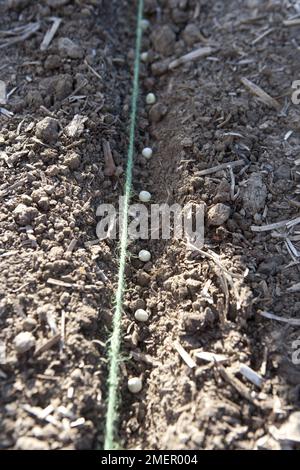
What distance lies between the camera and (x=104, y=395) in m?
2.26

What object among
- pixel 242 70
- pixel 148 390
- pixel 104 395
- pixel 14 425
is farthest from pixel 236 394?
pixel 242 70

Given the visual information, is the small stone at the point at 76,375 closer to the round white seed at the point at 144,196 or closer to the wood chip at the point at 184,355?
the wood chip at the point at 184,355

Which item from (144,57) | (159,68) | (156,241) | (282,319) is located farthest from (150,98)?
(282,319)

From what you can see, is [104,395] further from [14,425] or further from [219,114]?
[219,114]

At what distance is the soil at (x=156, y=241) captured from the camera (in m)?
2.17

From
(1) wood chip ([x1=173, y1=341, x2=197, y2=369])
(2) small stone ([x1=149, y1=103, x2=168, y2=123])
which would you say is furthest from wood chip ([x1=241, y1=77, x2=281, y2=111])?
(1) wood chip ([x1=173, y1=341, x2=197, y2=369])

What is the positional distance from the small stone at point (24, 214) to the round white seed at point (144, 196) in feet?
2.04

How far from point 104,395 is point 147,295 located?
58 centimetres

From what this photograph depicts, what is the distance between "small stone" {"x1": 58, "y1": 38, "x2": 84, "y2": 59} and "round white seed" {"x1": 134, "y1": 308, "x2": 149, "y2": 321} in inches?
66.6

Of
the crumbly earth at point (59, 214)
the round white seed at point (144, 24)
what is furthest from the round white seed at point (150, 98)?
the round white seed at point (144, 24)

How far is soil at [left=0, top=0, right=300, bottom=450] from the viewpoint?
2.17m

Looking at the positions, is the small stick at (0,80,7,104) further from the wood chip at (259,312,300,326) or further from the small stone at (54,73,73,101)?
the wood chip at (259,312,300,326)

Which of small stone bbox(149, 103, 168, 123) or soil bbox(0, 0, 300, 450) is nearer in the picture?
soil bbox(0, 0, 300, 450)

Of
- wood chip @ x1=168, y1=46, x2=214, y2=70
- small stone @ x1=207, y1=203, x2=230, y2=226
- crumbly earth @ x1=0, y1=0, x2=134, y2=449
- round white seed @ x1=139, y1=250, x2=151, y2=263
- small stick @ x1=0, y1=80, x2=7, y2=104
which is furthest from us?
wood chip @ x1=168, y1=46, x2=214, y2=70
